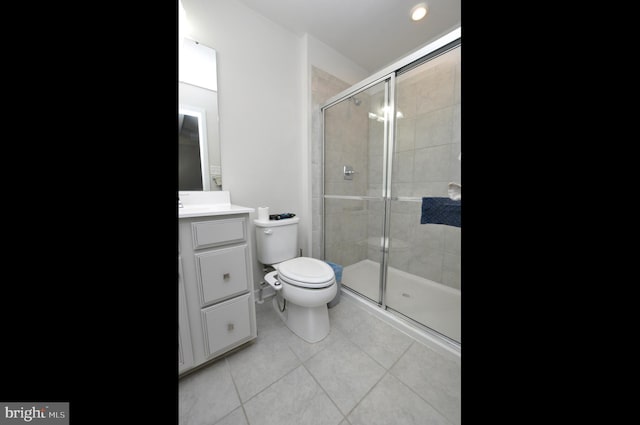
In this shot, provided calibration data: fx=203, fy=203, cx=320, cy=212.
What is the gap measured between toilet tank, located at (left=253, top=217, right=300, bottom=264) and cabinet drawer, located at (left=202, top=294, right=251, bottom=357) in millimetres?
410

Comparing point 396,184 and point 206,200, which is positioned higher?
point 396,184

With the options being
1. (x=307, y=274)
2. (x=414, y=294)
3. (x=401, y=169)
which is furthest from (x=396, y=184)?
(x=307, y=274)

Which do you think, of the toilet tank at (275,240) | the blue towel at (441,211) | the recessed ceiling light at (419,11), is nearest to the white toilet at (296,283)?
the toilet tank at (275,240)

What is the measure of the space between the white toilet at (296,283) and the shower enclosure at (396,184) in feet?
1.68

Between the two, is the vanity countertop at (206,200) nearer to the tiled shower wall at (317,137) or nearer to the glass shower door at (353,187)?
the tiled shower wall at (317,137)

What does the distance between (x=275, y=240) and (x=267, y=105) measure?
1.04m

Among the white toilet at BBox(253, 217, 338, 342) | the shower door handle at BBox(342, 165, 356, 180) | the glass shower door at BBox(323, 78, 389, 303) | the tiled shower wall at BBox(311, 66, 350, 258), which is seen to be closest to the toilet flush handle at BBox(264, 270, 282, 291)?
the white toilet at BBox(253, 217, 338, 342)

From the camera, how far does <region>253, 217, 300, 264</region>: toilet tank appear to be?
1.44 meters

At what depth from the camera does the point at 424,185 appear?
1803 millimetres

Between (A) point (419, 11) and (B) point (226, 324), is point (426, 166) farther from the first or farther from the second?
(B) point (226, 324)
